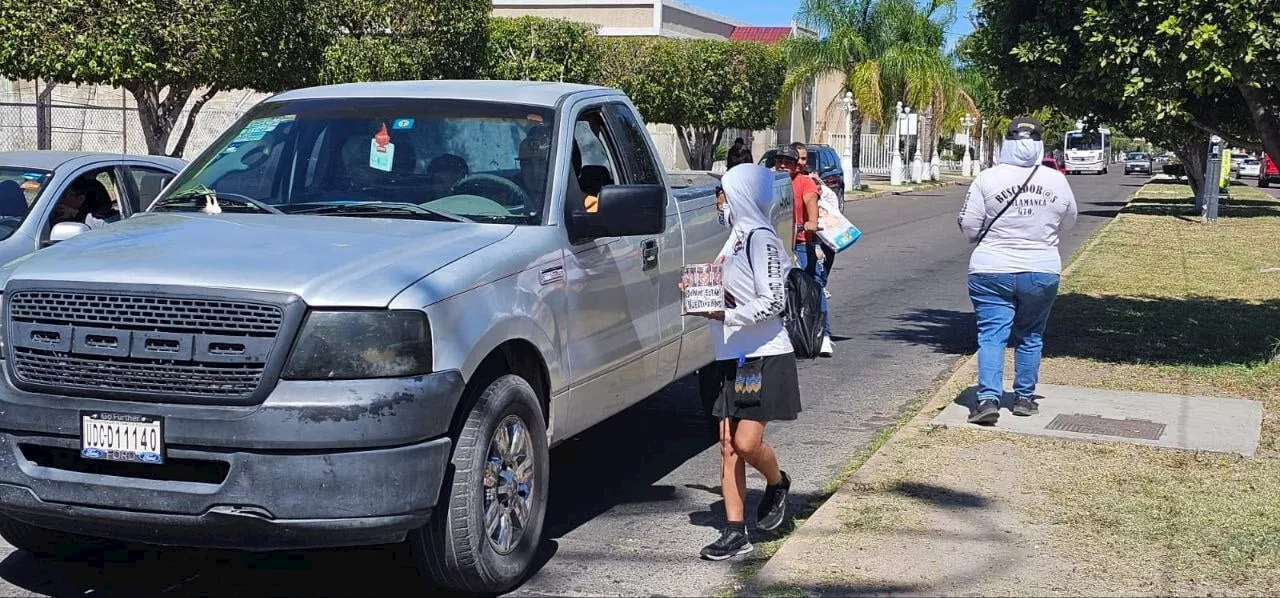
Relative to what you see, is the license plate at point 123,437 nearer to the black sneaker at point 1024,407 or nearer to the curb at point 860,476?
the curb at point 860,476

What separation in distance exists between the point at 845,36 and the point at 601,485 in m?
42.2

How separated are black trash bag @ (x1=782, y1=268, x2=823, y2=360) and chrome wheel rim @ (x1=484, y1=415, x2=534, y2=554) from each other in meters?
1.24

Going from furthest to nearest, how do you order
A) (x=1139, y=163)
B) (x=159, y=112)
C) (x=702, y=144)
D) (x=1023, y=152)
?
1. (x=1139, y=163)
2. (x=702, y=144)
3. (x=159, y=112)
4. (x=1023, y=152)

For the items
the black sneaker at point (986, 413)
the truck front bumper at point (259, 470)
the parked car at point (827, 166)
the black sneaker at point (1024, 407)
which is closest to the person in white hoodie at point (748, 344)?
the truck front bumper at point (259, 470)

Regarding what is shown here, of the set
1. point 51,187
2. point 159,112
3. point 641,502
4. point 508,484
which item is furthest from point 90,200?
point 159,112

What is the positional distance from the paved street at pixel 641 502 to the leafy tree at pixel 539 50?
70.2 feet

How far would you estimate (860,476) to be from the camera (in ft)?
22.9

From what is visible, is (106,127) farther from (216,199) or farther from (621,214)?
(621,214)

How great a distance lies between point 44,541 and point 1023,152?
5620 mm

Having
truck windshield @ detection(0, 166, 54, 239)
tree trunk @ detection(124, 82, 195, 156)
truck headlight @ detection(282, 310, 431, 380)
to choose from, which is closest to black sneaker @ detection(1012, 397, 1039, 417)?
truck headlight @ detection(282, 310, 431, 380)

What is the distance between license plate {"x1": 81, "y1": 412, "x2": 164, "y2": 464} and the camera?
15.0 ft

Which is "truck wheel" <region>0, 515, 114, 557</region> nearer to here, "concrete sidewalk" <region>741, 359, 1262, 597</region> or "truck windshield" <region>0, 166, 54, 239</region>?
"concrete sidewalk" <region>741, 359, 1262, 597</region>

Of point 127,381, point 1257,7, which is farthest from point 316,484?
point 1257,7

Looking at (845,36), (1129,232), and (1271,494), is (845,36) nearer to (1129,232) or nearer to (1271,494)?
(1129,232)
